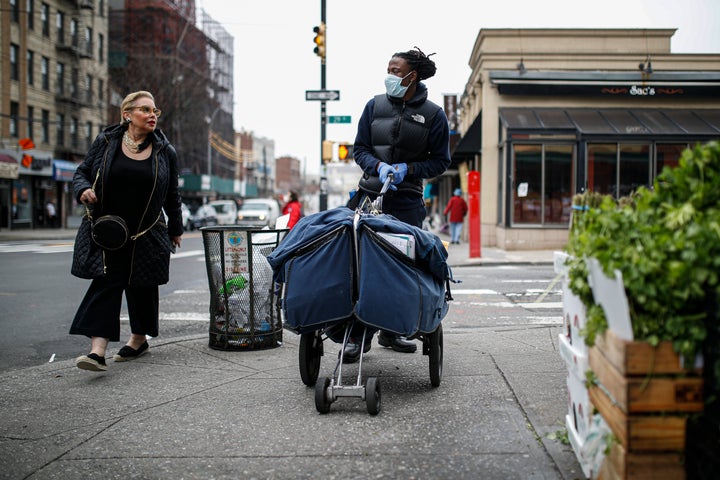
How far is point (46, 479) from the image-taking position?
2930mm

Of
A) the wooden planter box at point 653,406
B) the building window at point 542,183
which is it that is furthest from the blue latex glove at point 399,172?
the building window at point 542,183

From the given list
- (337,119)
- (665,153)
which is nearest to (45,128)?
(337,119)

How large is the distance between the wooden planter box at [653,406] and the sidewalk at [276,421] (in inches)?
26.9

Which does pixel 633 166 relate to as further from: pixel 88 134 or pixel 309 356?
pixel 88 134

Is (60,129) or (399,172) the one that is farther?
(60,129)

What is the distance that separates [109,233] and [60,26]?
41.5 meters

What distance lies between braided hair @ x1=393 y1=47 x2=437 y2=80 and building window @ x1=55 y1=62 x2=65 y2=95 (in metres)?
40.4

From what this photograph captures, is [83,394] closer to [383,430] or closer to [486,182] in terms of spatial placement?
[383,430]

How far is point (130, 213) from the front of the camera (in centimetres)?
498

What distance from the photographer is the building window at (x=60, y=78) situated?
40247mm

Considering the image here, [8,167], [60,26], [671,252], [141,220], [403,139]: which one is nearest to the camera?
[671,252]

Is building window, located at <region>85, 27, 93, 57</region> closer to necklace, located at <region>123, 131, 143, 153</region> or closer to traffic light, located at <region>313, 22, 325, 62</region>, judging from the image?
traffic light, located at <region>313, 22, 325, 62</region>

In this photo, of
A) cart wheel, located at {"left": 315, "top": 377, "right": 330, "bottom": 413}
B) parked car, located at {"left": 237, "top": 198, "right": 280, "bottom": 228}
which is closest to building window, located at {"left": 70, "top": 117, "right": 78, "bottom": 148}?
parked car, located at {"left": 237, "top": 198, "right": 280, "bottom": 228}

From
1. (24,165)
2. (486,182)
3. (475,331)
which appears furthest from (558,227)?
(24,165)
